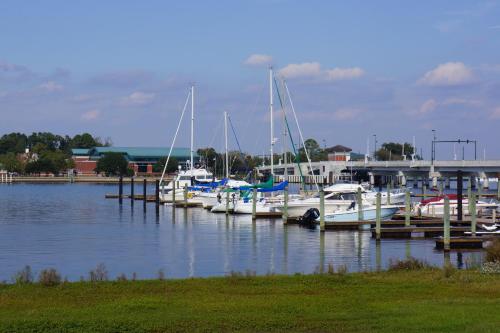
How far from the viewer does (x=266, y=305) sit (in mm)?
19172

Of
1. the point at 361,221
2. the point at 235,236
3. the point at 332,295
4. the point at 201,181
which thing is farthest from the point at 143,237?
the point at 201,181

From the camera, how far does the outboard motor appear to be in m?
61.3

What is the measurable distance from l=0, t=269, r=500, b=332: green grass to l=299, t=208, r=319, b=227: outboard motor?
36584 millimetres

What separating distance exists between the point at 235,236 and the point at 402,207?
1909cm

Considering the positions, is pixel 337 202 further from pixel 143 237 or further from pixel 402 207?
pixel 143 237

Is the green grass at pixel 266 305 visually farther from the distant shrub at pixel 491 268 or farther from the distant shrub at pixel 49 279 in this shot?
the distant shrub at pixel 491 268

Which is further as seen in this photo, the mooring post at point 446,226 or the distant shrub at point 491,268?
the mooring post at point 446,226

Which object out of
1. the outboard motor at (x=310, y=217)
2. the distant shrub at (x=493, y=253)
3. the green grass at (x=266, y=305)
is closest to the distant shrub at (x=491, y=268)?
the green grass at (x=266, y=305)

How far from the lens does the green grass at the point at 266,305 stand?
1688 cm

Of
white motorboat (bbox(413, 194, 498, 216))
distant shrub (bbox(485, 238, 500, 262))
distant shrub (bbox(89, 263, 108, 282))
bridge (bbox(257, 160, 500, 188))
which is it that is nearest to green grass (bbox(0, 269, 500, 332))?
distant shrub (bbox(89, 263, 108, 282))

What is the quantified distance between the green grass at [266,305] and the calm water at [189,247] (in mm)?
10304

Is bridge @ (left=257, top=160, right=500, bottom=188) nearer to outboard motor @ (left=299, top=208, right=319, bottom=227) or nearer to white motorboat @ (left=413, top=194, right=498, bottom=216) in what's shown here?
white motorboat @ (left=413, top=194, right=498, bottom=216)

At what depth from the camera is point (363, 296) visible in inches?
810

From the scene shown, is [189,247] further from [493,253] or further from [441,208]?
[441,208]
